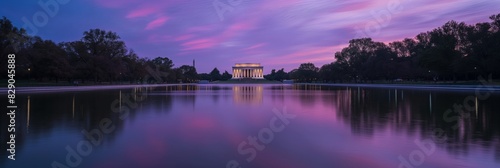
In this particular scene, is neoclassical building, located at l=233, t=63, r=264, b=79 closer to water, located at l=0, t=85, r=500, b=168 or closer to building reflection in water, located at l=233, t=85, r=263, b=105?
building reflection in water, located at l=233, t=85, r=263, b=105

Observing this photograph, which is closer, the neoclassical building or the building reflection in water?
the building reflection in water

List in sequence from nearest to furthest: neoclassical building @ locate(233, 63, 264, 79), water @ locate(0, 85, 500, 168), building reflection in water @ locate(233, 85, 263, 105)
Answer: water @ locate(0, 85, 500, 168) → building reflection in water @ locate(233, 85, 263, 105) → neoclassical building @ locate(233, 63, 264, 79)

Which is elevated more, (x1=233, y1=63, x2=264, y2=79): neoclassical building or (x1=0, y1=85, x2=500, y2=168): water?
(x1=233, y1=63, x2=264, y2=79): neoclassical building

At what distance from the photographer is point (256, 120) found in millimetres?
12828

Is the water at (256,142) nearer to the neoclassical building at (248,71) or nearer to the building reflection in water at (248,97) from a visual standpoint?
the building reflection in water at (248,97)

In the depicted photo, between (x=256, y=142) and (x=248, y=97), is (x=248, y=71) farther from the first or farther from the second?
(x=256, y=142)

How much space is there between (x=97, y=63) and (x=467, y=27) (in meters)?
53.2

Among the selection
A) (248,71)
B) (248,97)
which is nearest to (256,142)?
(248,97)

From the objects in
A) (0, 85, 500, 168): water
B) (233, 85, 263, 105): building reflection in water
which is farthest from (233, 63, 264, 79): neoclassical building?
(0, 85, 500, 168): water

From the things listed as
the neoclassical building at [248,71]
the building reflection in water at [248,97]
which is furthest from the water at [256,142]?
the neoclassical building at [248,71]

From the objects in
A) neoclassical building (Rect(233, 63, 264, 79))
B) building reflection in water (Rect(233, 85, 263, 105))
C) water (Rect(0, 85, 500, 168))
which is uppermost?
neoclassical building (Rect(233, 63, 264, 79))

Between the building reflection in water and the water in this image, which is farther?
the building reflection in water

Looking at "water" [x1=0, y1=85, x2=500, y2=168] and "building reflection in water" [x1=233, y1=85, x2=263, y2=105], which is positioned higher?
"building reflection in water" [x1=233, y1=85, x2=263, y2=105]

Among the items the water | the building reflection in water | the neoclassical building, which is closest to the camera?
the water
